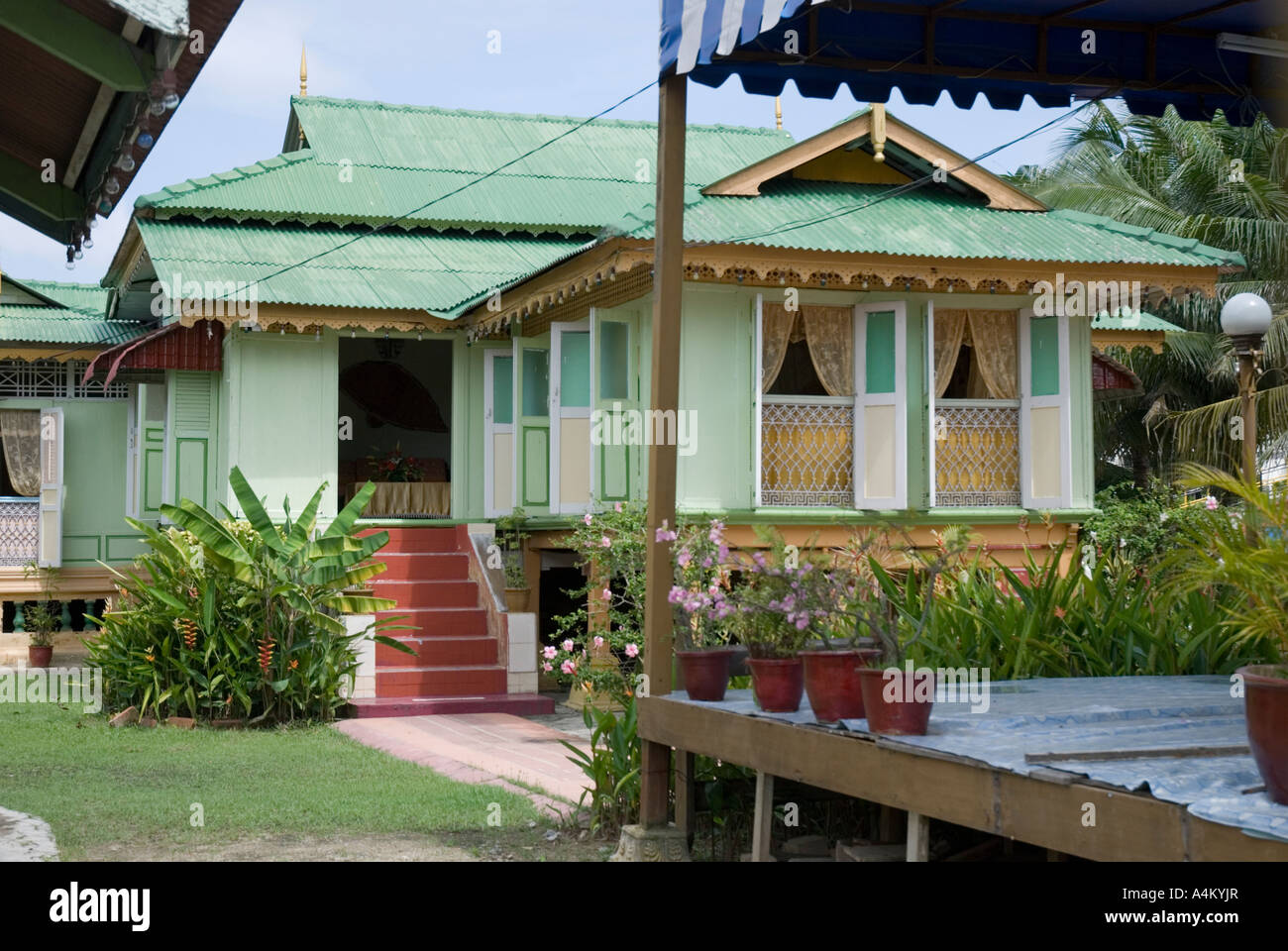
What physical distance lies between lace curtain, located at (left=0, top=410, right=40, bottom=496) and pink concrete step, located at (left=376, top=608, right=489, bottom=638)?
6.89 meters

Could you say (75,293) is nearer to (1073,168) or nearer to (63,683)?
(63,683)

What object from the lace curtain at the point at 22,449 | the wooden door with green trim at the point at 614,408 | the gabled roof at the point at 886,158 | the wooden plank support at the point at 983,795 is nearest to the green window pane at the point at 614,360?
the wooden door with green trim at the point at 614,408

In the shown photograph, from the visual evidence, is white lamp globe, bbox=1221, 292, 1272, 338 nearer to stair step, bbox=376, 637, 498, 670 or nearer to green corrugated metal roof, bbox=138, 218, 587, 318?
green corrugated metal roof, bbox=138, 218, 587, 318

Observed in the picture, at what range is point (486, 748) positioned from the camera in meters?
12.4

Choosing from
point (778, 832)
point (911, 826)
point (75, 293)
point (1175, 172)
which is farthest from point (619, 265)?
point (1175, 172)

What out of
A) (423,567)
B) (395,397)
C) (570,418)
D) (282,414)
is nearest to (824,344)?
(570,418)

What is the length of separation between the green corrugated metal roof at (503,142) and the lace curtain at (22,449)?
5429 millimetres

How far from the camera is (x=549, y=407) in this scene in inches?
619

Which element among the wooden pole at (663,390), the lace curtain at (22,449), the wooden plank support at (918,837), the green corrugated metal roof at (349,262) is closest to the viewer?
the wooden plank support at (918,837)

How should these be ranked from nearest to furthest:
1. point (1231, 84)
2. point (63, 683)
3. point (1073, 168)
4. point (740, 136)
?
point (1231, 84) → point (63, 683) → point (740, 136) → point (1073, 168)

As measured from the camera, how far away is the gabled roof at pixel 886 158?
Result: 1526cm

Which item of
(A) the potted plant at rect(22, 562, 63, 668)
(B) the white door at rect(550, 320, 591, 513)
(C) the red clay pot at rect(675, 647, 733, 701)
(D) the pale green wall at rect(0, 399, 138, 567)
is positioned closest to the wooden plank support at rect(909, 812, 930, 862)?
(C) the red clay pot at rect(675, 647, 733, 701)

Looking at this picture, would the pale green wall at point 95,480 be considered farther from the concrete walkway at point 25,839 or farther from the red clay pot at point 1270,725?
the red clay pot at point 1270,725
